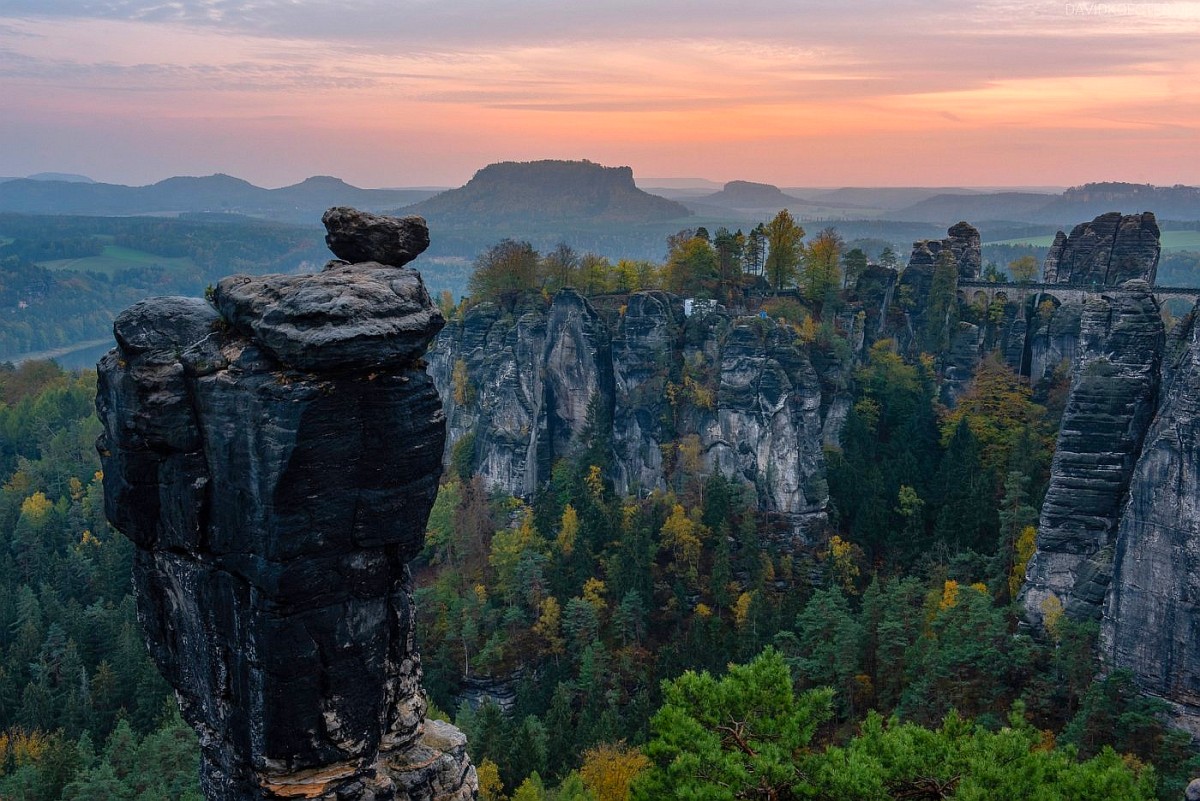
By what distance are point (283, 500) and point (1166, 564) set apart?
28767 mm

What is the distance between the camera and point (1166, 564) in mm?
30281

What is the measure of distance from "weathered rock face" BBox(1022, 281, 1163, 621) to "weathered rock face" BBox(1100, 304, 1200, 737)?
3.18m

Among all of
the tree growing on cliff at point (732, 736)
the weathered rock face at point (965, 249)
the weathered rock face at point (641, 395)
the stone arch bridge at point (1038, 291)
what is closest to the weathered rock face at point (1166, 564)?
the tree growing on cliff at point (732, 736)

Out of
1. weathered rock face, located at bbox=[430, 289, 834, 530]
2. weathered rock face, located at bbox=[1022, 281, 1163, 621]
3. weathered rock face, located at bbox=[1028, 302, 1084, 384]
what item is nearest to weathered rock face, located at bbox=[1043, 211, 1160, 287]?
weathered rock face, located at bbox=[1028, 302, 1084, 384]

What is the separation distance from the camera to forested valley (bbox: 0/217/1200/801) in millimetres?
17656

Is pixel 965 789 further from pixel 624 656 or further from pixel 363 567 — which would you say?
pixel 624 656

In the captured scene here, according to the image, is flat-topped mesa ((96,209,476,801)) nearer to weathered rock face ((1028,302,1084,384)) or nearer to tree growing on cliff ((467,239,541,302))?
weathered rock face ((1028,302,1084,384))

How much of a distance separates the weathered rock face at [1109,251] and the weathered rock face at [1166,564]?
29524 millimetres

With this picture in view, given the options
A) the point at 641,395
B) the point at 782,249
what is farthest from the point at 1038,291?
the point at 641,395

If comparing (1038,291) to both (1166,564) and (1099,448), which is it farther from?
(1166,564)

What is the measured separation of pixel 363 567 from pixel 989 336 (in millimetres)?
55697

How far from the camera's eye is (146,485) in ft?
43.6

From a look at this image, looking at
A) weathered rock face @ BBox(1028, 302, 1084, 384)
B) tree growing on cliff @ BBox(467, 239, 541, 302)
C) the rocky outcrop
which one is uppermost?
the rocky outcrop

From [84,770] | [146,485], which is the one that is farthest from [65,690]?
[146,485]
